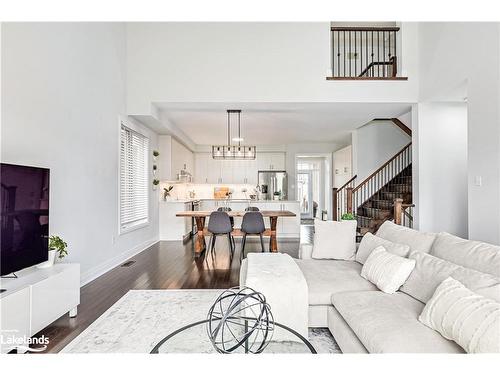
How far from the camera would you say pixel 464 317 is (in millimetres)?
1427

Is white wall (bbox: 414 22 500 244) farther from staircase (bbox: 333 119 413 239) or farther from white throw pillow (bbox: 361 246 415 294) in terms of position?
staircase (bbox: 333 119 413 239)

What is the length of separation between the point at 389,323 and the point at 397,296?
0.50 metres

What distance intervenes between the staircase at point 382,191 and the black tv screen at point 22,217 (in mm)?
5295

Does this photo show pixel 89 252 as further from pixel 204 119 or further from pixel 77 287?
pixel 204 119

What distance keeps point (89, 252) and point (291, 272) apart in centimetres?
286

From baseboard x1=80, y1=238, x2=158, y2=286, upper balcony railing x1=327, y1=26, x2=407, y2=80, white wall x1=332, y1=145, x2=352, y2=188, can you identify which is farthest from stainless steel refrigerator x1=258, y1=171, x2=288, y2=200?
baseboard x1=80, y1=238, x2=158, y2=286

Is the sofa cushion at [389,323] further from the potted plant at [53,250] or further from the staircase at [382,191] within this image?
the staircase at [382,191]

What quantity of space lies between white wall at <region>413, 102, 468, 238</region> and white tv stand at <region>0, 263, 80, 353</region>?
4.91 meters

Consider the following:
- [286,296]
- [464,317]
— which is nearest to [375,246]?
[286,296]

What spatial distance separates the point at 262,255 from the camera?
2.96 m

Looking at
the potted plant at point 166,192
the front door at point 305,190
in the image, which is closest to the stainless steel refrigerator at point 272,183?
the front door at point 305,190

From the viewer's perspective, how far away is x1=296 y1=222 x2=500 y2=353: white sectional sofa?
1.55m

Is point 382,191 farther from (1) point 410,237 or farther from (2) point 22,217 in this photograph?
(2) point 22,217
